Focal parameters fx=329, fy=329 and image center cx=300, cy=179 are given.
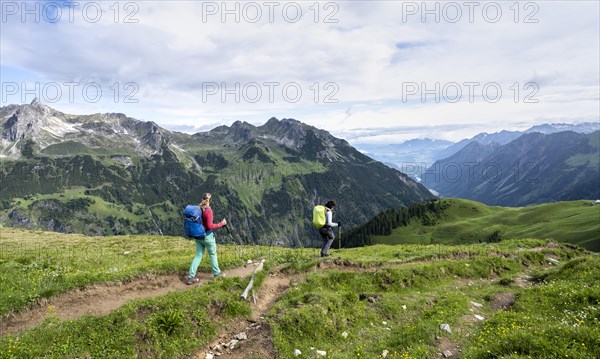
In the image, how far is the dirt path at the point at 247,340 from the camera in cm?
1228

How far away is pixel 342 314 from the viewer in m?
14.9

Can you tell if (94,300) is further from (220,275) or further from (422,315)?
(422,315)

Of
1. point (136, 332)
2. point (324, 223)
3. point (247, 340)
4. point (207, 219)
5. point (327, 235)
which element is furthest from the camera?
point (327, 235)

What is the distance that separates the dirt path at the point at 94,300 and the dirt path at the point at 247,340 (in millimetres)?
3931

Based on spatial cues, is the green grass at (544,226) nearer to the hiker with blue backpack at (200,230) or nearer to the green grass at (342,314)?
the green grass at (342,314)

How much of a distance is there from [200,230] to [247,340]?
6.77 metres

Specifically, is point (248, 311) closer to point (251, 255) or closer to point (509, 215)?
point (251, 255)

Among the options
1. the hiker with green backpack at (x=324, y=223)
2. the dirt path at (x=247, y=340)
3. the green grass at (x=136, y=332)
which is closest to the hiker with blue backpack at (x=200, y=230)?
the green grass at (x=136, y=332)

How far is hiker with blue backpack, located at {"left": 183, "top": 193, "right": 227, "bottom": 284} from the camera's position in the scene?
1758cm

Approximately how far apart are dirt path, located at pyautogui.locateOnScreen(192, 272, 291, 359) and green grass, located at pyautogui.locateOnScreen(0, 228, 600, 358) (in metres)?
0.30

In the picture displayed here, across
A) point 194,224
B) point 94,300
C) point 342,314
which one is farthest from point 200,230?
point 342,314

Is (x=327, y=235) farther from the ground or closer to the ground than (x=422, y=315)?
farther from the ground

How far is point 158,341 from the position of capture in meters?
12.2

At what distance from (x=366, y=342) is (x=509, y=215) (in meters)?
219
